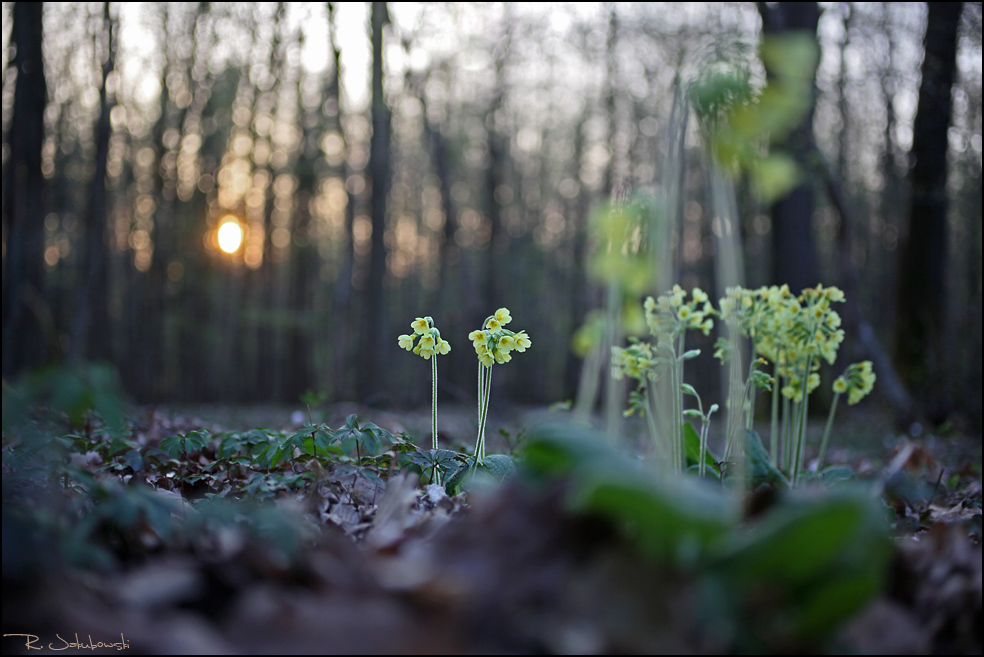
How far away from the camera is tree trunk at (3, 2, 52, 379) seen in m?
5.84

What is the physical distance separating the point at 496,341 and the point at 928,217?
297 inches

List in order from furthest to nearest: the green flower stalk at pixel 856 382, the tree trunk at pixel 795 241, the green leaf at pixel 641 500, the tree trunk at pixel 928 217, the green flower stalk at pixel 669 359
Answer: the tree trunk at pixel 795 241, the tree trunk at pixel 928 217, the green flower stalk at pixel 856 382, the green flower stalk at pixel 669 359, the green leaf at pixel 641 500

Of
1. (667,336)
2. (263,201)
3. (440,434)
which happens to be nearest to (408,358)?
(263,201)

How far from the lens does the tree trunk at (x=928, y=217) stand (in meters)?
7.16

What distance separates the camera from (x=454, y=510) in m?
1.86

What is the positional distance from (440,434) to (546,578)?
317 centimetres

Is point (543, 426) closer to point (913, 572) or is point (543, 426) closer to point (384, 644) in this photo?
point (384, 644)

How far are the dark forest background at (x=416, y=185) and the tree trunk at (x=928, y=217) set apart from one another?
3cm

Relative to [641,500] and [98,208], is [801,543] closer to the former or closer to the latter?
[641,500]

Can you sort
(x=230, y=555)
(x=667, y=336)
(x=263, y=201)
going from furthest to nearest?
(x=263, y=201), (x=667, y=336), (x=230, y=555)

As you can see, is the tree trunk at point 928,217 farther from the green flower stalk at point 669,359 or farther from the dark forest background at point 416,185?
the green flower stalk at point 669,359

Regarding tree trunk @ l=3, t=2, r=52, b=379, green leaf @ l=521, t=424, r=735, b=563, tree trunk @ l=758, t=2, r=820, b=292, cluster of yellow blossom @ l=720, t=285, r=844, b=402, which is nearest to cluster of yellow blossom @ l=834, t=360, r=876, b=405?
cluster of yellow blossom @ l=720, t=285, r=844, b=402

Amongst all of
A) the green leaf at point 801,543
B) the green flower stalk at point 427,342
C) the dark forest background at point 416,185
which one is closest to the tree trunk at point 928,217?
the dark forest background at point 416,185

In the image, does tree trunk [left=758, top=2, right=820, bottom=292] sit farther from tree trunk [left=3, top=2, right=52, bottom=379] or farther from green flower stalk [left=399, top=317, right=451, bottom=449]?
tree trunk [left=3, top=2, right=52, bottom=379]
